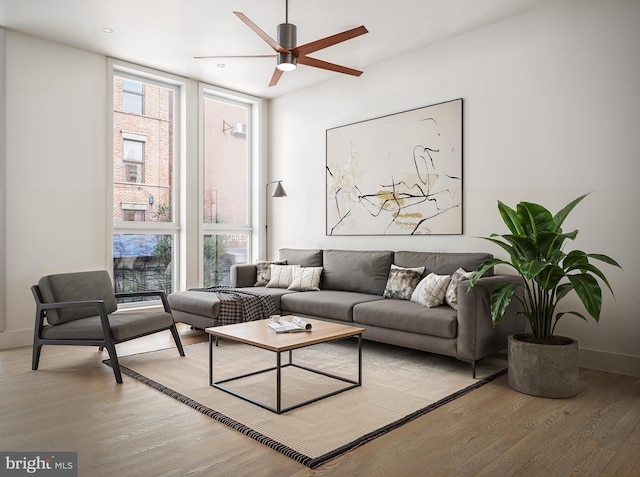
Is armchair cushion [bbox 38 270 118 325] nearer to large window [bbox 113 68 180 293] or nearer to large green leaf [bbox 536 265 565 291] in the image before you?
large window [bbox 113 68 180 293]

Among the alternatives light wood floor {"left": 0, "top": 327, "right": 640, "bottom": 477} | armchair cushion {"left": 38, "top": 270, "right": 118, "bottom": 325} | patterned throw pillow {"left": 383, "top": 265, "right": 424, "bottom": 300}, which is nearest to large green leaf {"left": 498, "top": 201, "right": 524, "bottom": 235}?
light wood floor {"left": 0, "top": 327, "right": 640, "bottom": 477}

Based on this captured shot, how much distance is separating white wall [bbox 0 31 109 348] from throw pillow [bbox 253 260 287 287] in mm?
1701

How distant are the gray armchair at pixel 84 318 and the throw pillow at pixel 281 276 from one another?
4.83 ft

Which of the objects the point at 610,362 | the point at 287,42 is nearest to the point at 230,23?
the point at 287,42

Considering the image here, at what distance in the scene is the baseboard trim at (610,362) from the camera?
344 centimetres

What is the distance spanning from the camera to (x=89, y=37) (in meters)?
4.60

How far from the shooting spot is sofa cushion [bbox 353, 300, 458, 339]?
11.3 ft

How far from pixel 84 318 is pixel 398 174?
331 centimetres

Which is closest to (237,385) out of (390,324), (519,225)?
(390,324)

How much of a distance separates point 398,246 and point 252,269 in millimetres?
1795

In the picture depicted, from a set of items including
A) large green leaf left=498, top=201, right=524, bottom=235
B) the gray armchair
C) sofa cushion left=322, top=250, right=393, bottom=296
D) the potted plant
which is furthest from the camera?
sofa cushion left=322, top=250, right=393, bottom=296

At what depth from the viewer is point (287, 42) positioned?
329cm

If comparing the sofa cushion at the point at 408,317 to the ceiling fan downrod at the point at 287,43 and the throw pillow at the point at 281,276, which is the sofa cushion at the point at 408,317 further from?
the ceiling fan downrod at the point at 287,43

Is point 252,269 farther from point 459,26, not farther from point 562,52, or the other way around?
point 562,52
